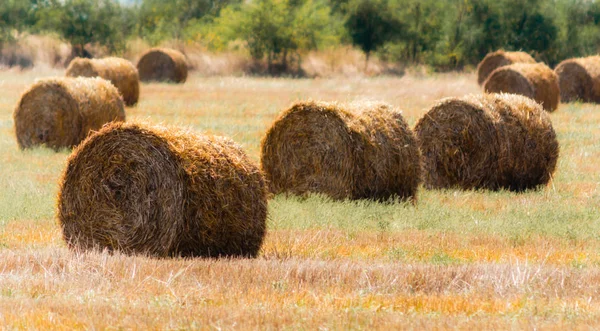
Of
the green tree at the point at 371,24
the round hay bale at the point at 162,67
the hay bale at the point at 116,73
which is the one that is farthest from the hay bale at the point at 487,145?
the green tree at the point at 371,24

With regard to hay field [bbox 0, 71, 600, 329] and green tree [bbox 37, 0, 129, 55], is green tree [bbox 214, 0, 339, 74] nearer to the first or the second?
green tree [bbox 37, 0, 129, 55]

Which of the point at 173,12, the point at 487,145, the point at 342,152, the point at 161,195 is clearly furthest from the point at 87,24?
the point at 161,195

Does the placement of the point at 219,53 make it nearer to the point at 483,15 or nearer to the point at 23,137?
the point at 483,15

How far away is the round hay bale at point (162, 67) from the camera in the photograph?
41594 millimetres

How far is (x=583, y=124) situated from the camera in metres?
25.2

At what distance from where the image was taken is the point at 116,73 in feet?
102

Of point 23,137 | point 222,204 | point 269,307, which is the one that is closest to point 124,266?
point 222,204

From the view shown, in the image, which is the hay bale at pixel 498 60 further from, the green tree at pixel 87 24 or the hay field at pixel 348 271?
the green tree at pixel 87 24

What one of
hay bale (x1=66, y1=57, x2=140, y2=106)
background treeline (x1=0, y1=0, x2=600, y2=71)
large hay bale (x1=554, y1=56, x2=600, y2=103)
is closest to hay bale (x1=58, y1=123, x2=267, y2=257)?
hay bale (x1=66, y1=57, x2=140, y2=106)

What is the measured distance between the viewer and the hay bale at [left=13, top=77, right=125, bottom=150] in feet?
66.2

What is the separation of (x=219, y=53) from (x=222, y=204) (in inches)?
1835

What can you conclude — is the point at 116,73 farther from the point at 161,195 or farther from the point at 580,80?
the point at 161,195

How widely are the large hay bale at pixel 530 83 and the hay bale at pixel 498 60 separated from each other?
7577 millimetres

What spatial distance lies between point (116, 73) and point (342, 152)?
750 inches
